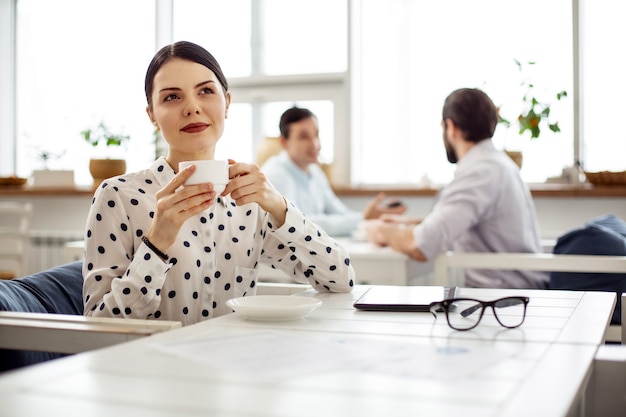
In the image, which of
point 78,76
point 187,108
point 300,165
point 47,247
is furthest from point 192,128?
point 78,76

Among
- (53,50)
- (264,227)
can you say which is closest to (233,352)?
(264,227)

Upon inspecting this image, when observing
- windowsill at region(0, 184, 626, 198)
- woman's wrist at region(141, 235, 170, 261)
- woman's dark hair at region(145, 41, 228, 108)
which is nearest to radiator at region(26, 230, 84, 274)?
windowsill at region(0, 184, 626, 198)

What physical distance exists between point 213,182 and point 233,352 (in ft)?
1.46

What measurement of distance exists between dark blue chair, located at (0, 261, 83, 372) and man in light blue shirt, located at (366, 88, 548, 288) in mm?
1356

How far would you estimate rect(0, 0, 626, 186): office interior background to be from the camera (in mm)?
4457

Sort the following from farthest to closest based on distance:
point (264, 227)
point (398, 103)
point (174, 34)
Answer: point (174, 34) → point (398, 103) → point (264, 227)

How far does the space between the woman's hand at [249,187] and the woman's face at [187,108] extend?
0.14 m

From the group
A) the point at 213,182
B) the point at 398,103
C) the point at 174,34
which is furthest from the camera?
the point at 174,34

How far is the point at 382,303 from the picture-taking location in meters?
1.39

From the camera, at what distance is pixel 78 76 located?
18.3 feet

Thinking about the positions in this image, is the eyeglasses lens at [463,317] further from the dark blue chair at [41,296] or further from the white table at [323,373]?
the dark blue chair at [41,296]

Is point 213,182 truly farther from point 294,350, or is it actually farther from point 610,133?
point 610,133

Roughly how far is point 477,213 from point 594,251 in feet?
1.58

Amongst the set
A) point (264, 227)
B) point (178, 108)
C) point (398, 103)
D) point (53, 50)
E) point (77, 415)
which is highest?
point (53, 50)
